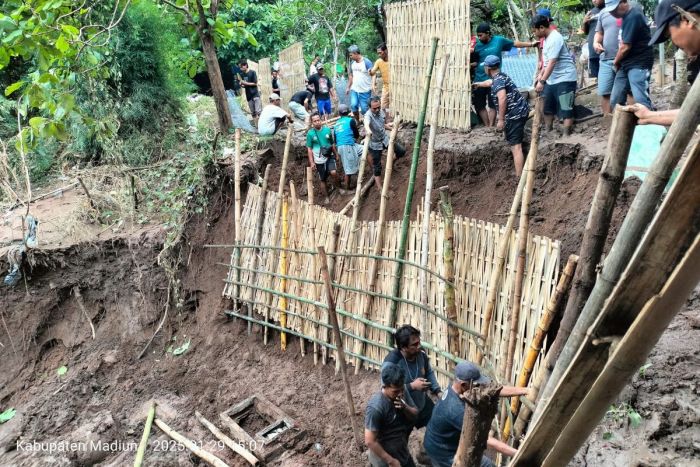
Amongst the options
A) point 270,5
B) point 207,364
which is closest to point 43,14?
point 207,364

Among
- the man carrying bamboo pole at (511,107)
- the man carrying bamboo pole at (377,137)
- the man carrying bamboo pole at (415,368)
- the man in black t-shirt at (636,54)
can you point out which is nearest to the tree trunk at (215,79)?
the man carrying bamboo pole at (377,137)

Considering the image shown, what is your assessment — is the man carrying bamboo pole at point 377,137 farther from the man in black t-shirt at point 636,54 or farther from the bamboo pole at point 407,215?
the man in black t-shirt at point 636,54

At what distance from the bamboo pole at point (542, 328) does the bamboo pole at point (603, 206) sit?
Result: 1.41 metres

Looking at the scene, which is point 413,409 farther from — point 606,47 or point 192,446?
point 606,47

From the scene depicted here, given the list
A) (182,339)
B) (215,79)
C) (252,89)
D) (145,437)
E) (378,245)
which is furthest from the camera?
(252,89)

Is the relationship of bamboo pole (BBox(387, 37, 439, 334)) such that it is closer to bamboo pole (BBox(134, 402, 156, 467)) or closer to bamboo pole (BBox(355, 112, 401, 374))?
bamboo pole (BBox(355, 112, 401, 374))

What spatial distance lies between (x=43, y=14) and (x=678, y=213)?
5021mm

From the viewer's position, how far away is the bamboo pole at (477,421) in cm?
143

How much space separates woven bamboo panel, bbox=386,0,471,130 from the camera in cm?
697

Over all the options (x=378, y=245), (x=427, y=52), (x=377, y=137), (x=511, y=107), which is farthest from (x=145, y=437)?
(x=427, y=52)

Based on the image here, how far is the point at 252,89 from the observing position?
12.7 metres

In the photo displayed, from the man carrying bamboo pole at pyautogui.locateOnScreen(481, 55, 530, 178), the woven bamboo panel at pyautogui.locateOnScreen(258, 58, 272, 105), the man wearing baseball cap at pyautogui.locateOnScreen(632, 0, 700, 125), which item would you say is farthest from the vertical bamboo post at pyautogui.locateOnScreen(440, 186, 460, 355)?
the woven bamboo panel at pyautogui.locateOnScreen(258, 58, 272, 105)

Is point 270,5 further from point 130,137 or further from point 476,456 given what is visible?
point 476,456

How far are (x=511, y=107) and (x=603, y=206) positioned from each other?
446 centimetres
